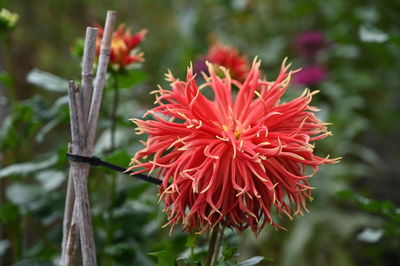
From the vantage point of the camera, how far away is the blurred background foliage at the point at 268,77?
0.90 meters

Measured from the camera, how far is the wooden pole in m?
0.59

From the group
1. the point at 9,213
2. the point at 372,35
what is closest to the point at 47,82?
the point at 9,213

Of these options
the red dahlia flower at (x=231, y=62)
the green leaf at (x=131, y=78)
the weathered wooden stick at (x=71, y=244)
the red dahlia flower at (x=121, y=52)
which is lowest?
the weathered wooden stick at (x=71, y=244)

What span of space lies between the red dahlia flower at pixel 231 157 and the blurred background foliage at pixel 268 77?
0.33m

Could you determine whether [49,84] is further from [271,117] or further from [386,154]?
[386,154]

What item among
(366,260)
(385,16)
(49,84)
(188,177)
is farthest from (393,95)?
(188,177)

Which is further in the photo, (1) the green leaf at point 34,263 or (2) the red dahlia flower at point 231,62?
(2) the red dahlia flower at point 231,62

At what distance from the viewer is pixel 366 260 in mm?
1898

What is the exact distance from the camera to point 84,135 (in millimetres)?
602

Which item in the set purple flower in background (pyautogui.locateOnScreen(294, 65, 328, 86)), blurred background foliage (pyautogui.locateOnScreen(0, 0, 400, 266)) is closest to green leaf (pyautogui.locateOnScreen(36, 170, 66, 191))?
blurred background foliage (pyautogui.locateOnScreen(0, 0, 400, 266))

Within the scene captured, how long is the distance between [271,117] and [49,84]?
48 centimetres

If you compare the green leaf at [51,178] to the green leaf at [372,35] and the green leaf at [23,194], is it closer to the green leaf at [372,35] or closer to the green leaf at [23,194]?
the green leaf at [23,194]

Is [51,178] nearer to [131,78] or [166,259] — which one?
[131,78]

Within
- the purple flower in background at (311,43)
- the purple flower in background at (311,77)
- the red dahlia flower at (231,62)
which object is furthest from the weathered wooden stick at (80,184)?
the purple flower in background at (311,43)
